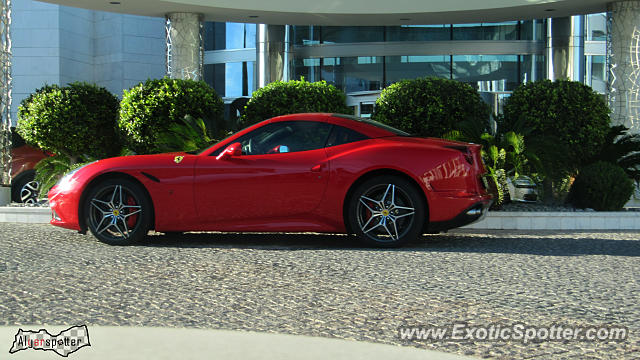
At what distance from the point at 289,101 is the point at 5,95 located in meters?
5.37

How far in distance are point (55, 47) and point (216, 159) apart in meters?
25.1

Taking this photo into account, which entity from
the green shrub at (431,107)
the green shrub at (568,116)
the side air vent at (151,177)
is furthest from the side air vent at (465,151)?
the green shrub at (568,116)

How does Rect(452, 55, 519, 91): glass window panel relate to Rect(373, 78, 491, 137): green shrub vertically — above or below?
above

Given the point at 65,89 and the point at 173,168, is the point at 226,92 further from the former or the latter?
the point at 173,168

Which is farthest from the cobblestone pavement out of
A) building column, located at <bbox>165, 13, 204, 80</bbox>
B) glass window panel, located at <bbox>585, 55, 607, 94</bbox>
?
glass window panel, located at <bbox>585, 55, 607, 94</bbox>

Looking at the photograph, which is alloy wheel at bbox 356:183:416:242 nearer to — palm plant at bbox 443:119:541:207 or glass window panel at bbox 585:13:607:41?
palm plant at bbox 443:119:541:207

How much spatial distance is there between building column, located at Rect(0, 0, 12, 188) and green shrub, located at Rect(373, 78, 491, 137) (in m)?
6.85

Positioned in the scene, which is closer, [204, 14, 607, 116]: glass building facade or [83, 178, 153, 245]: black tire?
[83, 178, 153, 245]: black tire

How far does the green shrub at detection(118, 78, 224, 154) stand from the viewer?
1206 cm

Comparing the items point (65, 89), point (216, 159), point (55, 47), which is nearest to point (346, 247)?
point (216, 159)

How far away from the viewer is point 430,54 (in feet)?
74.7

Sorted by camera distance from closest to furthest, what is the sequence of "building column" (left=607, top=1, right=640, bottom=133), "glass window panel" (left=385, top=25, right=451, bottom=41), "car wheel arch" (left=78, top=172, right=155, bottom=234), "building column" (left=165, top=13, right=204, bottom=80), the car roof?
"car wheel arch" (left=78, top=172, right=155, bottom=234) < the car roof < "building column" (left=607, top=1, right=640, bottom=133) < "building column" (left=165, top=13, right=204, bottom=80) < "glass window panel" (left=385, top=25, right=451, bottom=41)

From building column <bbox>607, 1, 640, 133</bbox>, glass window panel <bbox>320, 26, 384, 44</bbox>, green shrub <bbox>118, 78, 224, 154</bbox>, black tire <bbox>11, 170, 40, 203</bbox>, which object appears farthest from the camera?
glass window panel <bbox>320, 26, 384, 44</bbox>

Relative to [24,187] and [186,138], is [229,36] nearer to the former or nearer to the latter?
[24,187]
